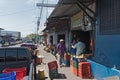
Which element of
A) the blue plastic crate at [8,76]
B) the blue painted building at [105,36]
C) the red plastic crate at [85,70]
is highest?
the blue painted building at [105,36]

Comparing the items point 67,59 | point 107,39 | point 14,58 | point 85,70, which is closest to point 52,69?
point 85,70

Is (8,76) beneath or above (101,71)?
above

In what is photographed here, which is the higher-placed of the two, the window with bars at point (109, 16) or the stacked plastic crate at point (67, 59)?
the window with bars at point (109, 16)

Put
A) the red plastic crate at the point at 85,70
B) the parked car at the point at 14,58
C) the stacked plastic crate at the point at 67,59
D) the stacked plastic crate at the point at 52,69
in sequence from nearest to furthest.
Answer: the parked car at the point at 14,58 → the red plastic crate at the point at 85,70 → the stacked plastic crate at the point at 52,69 → the stacked plastic crate at the point at 67,59

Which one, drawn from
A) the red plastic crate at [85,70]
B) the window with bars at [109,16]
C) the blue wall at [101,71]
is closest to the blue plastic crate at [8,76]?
the blue wall at [101,71]

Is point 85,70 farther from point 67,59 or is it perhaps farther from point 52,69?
point 67,59

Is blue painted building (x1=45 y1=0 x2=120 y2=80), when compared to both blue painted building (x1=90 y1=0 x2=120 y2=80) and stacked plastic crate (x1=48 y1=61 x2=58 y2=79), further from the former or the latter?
stacked plastic crate (x1=48 y1=61 x2=58 y2=79)

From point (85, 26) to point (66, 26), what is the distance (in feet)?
34.5

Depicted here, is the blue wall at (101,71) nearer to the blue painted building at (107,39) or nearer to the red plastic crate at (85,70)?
the blue painted building at (107,39)

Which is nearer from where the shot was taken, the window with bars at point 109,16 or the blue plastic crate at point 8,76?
the blue plastic crate at point 8,76

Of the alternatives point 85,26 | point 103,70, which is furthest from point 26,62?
point 85,26

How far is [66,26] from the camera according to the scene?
98.4 feet

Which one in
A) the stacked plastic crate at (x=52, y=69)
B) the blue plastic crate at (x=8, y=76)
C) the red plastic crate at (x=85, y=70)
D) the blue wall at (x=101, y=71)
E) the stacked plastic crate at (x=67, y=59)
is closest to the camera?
the blue plastic crate at (x=8, y=76)

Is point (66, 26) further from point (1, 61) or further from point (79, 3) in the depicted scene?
point (1, 61)
